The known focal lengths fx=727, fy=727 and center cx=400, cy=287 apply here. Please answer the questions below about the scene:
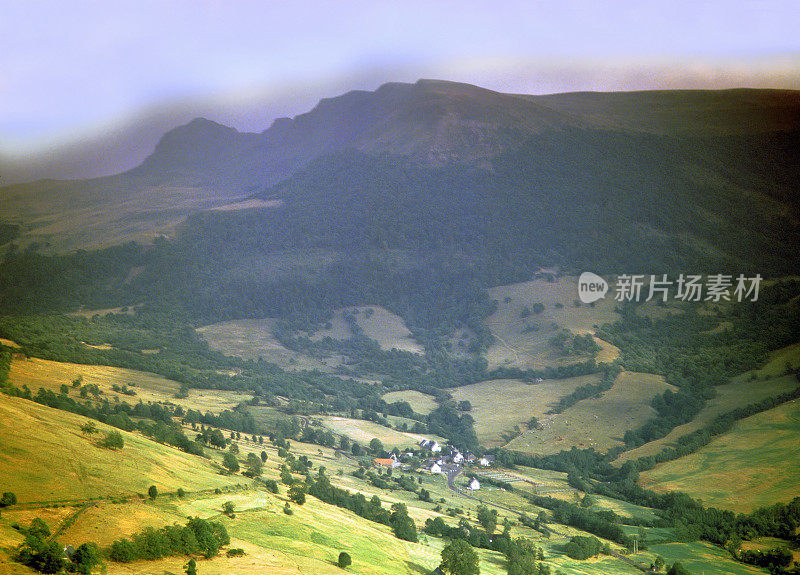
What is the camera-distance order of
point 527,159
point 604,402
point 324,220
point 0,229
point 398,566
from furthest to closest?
point 527,159, point 324,220, point 604,402, point 0,229, point 398,566

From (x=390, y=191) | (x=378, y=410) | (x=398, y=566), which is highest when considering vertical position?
(x=390, y=191)

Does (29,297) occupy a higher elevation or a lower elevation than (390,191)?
lower

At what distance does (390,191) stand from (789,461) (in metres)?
125

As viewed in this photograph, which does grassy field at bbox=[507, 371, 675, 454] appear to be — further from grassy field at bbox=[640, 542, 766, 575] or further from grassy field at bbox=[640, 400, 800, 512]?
grassy field at bbox=[640, 542, 766, 575]

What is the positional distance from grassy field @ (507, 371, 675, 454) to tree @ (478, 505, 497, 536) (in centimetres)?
2648

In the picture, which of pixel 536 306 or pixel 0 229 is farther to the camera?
pixel 536 306

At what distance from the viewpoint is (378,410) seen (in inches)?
3558

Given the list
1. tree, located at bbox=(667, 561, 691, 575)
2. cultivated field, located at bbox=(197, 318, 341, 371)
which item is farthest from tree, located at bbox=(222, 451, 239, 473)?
cultivated field, located at bbox=(197, 318, 341, 371)

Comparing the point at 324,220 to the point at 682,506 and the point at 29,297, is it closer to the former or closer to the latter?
the point at 29,297

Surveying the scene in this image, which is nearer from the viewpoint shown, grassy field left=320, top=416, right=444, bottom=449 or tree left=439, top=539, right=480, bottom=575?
tree left=439, top=539, right=480, bottom=575

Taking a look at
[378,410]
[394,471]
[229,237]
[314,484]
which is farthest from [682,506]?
[229,237]

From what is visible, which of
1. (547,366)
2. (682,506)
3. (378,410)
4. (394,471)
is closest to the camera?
(682,506)

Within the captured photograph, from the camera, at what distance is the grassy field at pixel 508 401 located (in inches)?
3282

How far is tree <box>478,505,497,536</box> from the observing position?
4559cm
